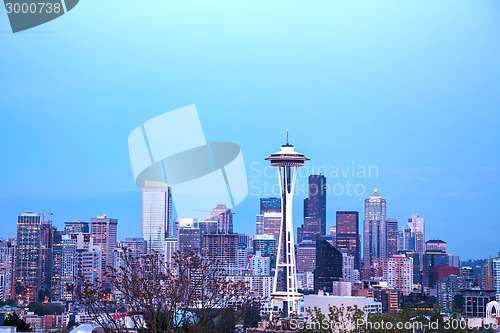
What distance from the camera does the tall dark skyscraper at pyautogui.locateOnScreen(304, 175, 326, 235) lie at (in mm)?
57906

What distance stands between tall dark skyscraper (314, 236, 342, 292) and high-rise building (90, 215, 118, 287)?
12.4m

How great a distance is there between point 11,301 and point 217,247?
14882 millimetres

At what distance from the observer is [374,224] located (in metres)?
55.8

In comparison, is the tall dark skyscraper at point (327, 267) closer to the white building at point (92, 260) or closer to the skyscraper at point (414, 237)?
the skyscraper at point (414, 237)

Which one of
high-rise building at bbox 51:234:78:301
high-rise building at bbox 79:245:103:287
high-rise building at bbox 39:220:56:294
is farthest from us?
high-rise building at bbox 79:245:103:287

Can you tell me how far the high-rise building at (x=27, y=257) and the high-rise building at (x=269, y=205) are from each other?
62.3 ft

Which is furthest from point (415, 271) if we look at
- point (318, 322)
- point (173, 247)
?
point (318, 322)

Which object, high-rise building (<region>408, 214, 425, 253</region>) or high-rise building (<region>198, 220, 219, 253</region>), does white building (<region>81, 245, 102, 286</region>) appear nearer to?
high-rise building (<region>198, 220, 219, 253</region>)

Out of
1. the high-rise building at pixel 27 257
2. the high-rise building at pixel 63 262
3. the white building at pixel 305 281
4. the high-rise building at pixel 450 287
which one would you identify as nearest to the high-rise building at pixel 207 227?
the white building at pixel 305 281

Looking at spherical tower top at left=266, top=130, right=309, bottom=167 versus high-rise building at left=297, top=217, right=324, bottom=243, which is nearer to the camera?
spherical tower top at left=266, top=130, right=309, bottom=167

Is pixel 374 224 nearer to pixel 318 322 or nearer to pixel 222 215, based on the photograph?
pixel 222 215

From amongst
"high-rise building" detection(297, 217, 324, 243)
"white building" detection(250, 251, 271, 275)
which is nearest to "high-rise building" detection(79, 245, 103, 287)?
"white building" detection(250, 251, 271, 275)

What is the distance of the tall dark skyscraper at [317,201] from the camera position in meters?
57.9

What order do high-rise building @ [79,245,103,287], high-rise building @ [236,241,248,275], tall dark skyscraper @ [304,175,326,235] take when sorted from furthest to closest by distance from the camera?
1. tall dark skyscraper @ [304,175,326,235]
2. high-rise building @ [236,241,248,275]
3. high-rise building @ [79,245,103,287]
